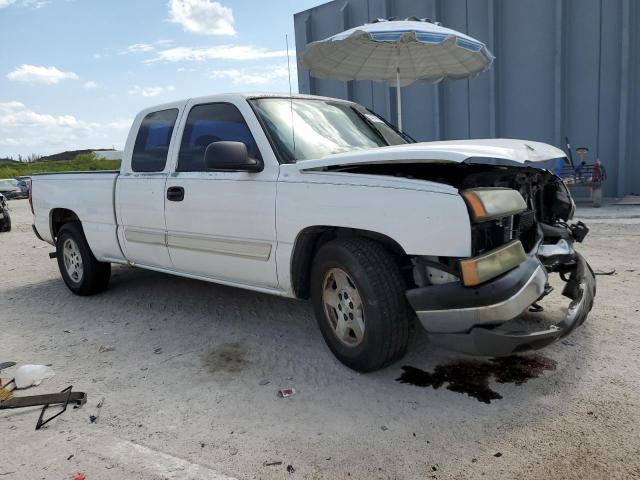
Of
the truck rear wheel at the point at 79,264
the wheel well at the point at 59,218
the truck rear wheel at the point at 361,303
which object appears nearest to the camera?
the truck rear wheel at the point at 361,303

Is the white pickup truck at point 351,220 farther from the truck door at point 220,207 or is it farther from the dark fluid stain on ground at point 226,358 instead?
the dark fluid stain on ground at point 226,358

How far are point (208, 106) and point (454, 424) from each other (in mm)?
3029

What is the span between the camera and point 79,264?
5668 millimetres

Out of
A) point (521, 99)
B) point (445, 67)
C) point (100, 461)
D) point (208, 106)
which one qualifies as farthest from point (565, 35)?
point (100, 461)

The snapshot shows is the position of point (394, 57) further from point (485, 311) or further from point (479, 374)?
point (485, 311)

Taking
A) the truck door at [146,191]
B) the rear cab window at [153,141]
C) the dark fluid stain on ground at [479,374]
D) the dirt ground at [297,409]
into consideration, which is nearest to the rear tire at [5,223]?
the dirt ground at [297,409]

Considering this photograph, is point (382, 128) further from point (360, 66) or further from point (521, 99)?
point (521, 99)

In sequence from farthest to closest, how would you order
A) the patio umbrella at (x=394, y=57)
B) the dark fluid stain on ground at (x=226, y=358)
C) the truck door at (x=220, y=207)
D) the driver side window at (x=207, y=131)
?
the patio umbrella at (x=394, y=57)
the driver side window at (x=207, y=131)
the truck door at (x=220, y=207)
the dark fluid stain on ground at (x=226, y=358)

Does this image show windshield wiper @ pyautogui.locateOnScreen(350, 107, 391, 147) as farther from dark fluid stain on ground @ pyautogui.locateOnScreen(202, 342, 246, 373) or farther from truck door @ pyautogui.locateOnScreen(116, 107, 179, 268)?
dark fluid stain on ground @ pyautogui.locateOnScreen(202, 342, 246, 373)

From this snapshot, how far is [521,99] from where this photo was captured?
11875mm

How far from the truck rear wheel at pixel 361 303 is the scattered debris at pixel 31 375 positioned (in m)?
1.90

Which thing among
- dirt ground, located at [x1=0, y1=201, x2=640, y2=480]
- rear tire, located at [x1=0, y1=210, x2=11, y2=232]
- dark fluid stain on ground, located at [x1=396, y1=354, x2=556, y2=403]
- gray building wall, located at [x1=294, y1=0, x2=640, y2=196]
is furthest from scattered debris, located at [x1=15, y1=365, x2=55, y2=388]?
gray building wall, located at [x1=294, y1=0, x2=640, y2=196]

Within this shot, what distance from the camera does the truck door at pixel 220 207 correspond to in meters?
3.70

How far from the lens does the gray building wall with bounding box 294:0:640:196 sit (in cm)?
1080
